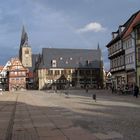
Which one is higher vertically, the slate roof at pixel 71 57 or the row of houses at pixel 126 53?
the slate roof at pixel 71 57

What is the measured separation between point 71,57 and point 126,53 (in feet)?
313

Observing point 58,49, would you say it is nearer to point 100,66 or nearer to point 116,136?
point 100,66

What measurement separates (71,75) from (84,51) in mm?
12404

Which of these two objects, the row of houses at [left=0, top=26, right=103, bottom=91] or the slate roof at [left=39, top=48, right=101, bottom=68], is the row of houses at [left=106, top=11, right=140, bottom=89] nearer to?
the row of houses at [left=0, top=26, right=103, bottom=91]

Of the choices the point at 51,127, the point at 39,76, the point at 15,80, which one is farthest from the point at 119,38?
the point at 15,80

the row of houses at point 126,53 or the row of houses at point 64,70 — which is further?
the row of houses at point 64,70

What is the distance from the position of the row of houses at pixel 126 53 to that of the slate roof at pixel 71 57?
72.1 m

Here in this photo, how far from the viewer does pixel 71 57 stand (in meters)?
168

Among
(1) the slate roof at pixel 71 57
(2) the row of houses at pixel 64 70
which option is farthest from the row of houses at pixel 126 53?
(1) the slate roof at pixel 71 57

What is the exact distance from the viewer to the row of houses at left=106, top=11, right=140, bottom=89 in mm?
64812

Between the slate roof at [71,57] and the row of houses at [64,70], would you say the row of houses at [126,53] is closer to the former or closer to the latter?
the row of houses at [64,70]

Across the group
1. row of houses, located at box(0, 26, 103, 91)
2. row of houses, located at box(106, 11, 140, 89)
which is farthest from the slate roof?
row of houses, located at box(106, 11, 140, 89)

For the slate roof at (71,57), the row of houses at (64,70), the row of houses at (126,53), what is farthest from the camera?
the slate roof at (71,57)

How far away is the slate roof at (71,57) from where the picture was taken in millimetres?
162000
